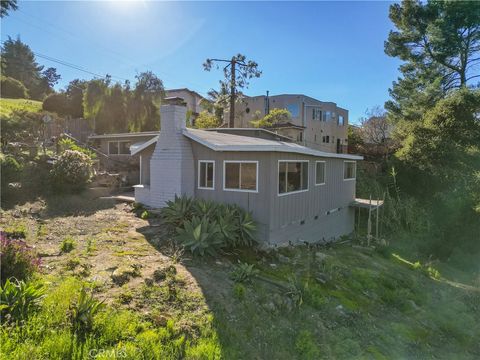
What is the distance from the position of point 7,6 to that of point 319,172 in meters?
17.3

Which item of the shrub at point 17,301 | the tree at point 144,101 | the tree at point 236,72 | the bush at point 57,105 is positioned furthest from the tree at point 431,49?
the bush at point 57,105

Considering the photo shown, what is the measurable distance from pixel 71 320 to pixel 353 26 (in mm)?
15769

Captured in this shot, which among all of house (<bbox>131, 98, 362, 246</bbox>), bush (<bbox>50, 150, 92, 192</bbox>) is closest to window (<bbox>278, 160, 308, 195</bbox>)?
house (<bbox>131, 98, 362, 246</bbox>)

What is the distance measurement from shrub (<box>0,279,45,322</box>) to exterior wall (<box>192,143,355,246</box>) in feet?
21.5

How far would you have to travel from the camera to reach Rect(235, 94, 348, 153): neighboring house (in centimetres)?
3397

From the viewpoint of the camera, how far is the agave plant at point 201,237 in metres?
8.60

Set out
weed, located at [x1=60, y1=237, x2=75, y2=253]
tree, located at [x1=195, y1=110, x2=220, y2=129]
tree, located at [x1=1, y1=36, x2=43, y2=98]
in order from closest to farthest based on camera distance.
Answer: weed, located at [x1=60, y1=237, x2=75, y2=253] < tree, located at [x1=195, y1=110, x2=220, y2=129] < tree, located at [x1=1, y1=36, x2=43, y2=98]

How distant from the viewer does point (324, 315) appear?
6.82 m

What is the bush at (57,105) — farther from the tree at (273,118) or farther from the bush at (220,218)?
the bush at (220,218)

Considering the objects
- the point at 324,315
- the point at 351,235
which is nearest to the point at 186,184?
the point at 324,315

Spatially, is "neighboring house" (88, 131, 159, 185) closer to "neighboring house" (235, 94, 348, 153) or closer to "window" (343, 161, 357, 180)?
"window" (343, 161, 357, 180)

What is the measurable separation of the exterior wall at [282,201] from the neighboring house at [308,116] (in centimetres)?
1698

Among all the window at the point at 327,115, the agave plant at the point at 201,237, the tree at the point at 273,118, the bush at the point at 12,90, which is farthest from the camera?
the bush at the point at 12,90

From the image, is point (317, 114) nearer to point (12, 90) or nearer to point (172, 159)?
point (172, 159)
